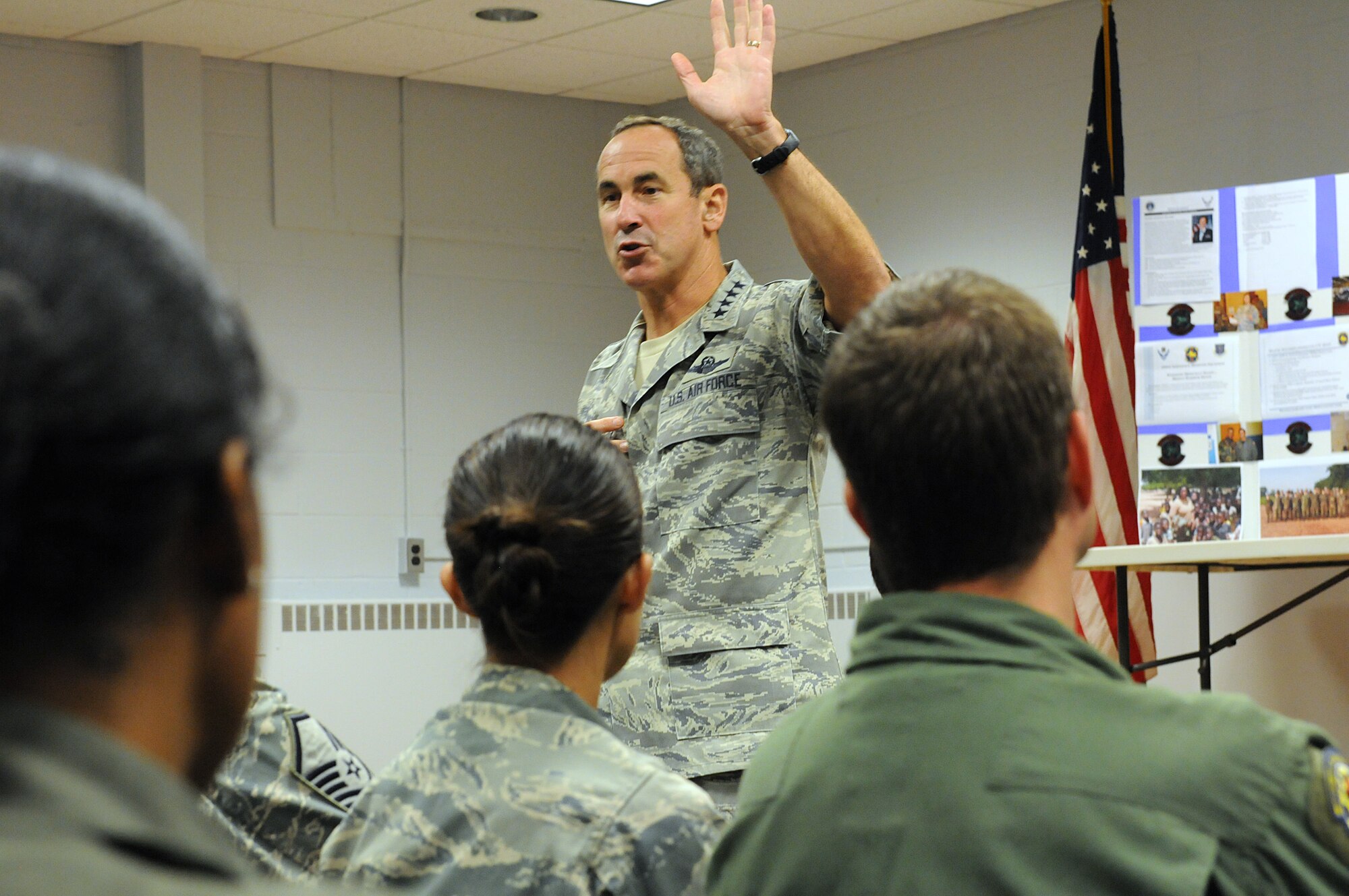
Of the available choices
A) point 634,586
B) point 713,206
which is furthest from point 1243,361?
point 634,586

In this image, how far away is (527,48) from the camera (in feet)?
18.1

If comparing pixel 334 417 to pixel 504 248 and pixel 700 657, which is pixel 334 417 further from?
pixel 700 657

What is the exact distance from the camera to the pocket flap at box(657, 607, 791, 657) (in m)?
2.31

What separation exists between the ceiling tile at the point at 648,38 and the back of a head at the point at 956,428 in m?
4.31

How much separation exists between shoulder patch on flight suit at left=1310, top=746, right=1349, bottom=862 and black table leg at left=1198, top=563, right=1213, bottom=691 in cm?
271

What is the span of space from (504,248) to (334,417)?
973 mm

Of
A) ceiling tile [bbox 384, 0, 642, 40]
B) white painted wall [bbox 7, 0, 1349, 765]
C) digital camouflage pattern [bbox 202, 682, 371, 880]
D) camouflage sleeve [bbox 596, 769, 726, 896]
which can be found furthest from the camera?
ceiling tile [bbox 384, 0, 642, 40]

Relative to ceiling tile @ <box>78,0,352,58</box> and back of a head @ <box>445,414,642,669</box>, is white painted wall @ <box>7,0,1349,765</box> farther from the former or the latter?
A: back of a head @ <box>445,414,642,669</box>

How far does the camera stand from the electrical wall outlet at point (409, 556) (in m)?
5.73

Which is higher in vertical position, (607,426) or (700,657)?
(607,426)

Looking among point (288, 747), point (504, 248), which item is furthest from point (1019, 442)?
point (504, 248)

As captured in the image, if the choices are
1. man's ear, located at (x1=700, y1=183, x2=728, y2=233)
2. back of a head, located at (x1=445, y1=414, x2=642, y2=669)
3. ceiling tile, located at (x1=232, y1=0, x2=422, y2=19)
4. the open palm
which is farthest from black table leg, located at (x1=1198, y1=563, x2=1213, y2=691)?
ceiling tile, located at (x1=232, y1=0, x2=422, y2=19)

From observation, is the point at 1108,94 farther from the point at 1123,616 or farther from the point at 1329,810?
the point at 1329,810

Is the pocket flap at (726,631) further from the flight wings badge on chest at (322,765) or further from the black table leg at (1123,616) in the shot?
the black table leg at (1123,616)
